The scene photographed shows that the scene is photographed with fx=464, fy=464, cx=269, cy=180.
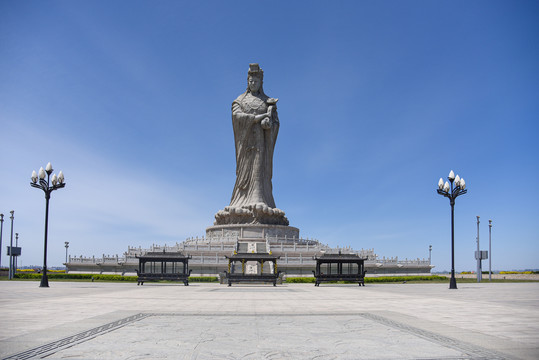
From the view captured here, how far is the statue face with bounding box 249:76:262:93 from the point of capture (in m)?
45.4

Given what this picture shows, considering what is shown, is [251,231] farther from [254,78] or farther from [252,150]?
[254,78]

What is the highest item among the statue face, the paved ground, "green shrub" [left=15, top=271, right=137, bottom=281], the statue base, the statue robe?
the statue face

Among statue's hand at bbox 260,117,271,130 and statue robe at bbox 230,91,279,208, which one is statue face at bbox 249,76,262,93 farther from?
statue's hand at bbox 260,117,271,130

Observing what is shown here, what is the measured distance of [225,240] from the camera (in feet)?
127

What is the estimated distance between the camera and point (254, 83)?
45406mm

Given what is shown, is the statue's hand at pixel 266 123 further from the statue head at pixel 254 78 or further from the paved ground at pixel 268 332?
the paved ground at pixel 268 332

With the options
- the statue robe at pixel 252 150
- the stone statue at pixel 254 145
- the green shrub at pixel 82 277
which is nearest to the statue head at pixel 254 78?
the stone statue at pixel 254 145

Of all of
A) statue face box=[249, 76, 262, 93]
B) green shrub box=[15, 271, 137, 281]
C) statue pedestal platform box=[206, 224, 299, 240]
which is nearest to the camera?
green shrub box=[15, 271, 137, 281]

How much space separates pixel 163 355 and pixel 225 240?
3293cm

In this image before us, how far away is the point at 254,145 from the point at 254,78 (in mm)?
6644

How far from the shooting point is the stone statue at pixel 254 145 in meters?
44.1

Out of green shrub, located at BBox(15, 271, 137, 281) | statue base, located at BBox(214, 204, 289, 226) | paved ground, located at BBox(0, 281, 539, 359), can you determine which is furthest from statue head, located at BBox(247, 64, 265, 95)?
paved ground, located at BBox(0, 281, 539, 359)

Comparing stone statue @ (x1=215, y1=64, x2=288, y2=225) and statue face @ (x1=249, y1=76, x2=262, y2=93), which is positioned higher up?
statue face @ (x1=249, y1=76, x2=262, y2=93)

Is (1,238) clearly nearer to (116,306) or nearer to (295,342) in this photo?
(116,306)
